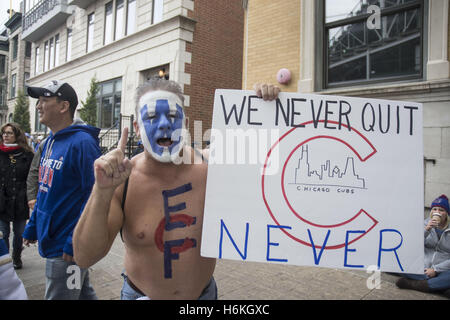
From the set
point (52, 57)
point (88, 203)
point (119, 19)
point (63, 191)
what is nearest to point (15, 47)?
point (52, 57)

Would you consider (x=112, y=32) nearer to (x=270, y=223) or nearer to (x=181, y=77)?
(x=181, y=77)

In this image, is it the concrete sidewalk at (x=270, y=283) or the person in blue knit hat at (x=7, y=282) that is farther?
the concrete sidewalk at (x=270, y=283)

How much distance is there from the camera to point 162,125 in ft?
5.28

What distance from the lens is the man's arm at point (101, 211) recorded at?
1.39 meters

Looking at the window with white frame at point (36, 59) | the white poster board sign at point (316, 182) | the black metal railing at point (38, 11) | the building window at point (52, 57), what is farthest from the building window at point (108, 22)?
the white poster board sign at point (316, 182)

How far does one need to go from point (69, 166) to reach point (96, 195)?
44.3 inches

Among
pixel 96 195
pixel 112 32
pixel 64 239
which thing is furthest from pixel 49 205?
pixel 112 32

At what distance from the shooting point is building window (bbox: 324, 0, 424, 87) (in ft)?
16.5

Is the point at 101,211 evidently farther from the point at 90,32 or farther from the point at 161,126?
the point at 90,32

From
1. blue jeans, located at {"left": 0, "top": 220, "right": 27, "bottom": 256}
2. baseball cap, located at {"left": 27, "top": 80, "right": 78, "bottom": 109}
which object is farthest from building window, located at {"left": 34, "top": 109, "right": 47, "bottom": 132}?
baseball cap, located at {"left": 27, "top": 80, "right": 78, "bottom": 109}

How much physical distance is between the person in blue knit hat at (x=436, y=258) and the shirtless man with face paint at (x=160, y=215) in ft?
10.1

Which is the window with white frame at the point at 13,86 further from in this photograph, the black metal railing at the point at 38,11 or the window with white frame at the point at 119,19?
the window with white frame at the point at 119,19

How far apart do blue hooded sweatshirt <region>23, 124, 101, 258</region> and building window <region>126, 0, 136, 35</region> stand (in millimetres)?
11506

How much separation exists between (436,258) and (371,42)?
12.0 ft
